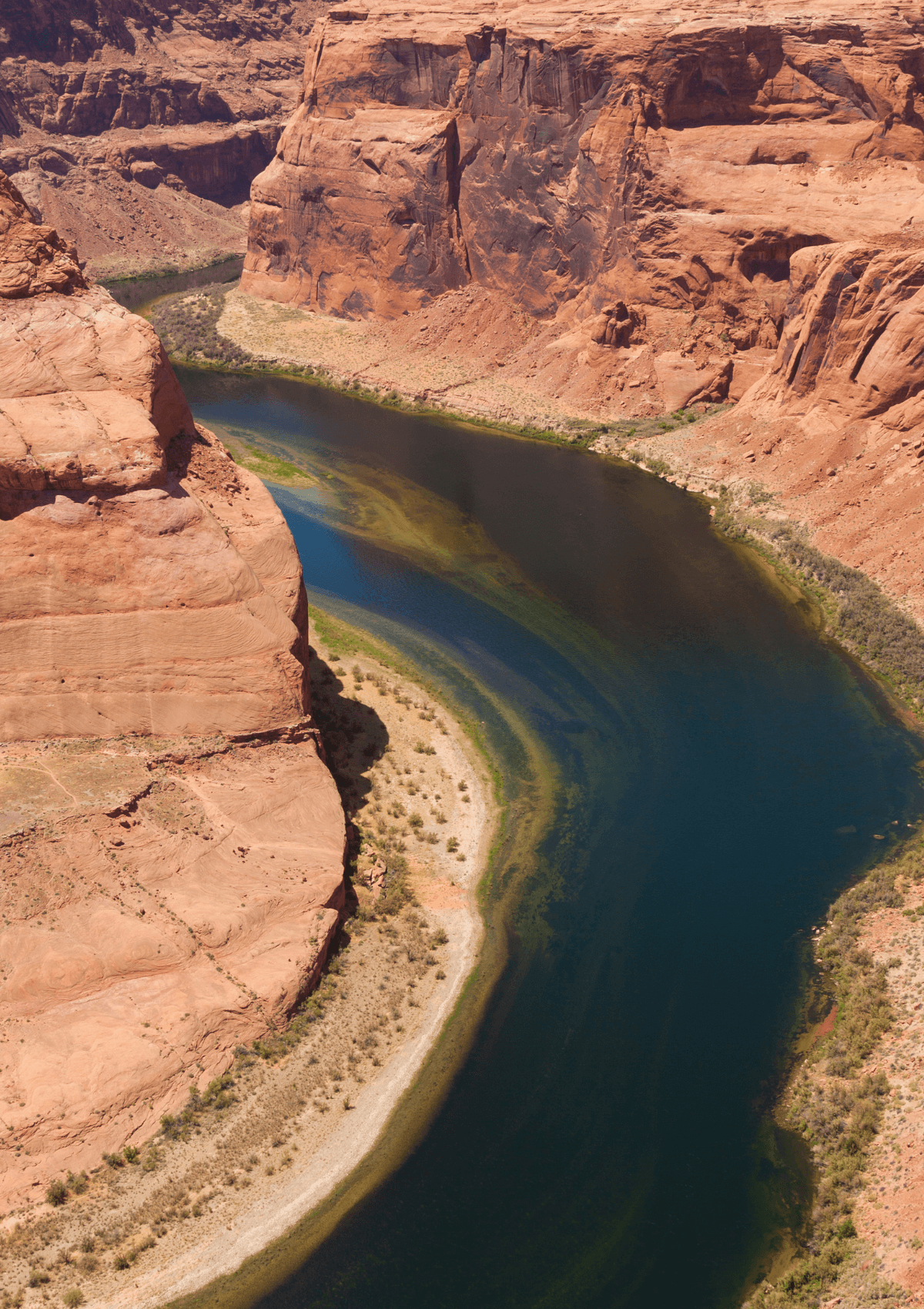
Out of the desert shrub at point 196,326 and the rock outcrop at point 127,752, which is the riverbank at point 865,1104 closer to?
the rock outcrop at point 127,752

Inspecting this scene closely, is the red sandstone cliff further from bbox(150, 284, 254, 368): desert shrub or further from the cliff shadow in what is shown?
the cliff shadow

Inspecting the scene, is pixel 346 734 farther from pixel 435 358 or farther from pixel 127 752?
pixel 435 358

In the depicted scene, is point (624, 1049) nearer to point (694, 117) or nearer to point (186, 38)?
point (694, 117)

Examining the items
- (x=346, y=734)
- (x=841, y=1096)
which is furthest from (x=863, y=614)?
(x=841, y=1096)

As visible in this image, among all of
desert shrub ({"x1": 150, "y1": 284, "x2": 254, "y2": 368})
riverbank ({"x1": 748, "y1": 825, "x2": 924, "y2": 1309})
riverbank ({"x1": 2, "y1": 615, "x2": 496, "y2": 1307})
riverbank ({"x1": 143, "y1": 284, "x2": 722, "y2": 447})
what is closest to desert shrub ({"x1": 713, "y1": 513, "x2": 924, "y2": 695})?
riverbank ({"x1": 748, "y1": 825, "x2": 924, "y2": 1309})

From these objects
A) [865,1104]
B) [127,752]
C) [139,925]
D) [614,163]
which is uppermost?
[614,163]

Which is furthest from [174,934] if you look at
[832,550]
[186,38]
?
[186,38]
